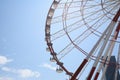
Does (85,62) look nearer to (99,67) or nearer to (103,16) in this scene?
(99,67)

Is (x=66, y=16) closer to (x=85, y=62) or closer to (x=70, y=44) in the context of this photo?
(x=70, y=44)

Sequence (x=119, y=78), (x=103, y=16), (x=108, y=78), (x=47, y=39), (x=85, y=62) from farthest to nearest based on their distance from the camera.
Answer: (x=108, y=78)
(x=119, y=78)
(x=47, y=39)
(x=103, y=16)
(x=85, y=62)

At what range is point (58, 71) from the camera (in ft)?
74.7

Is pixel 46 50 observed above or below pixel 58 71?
above

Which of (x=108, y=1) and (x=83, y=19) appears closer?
(x=108, y=1)

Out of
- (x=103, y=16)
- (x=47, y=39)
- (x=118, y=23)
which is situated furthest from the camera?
(x=47, y=39)

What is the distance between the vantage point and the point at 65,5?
21.7 m

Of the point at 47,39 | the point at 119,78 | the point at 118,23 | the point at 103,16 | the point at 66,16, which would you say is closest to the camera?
the point at 118,23

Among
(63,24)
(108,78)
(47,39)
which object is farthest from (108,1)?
(108,78)

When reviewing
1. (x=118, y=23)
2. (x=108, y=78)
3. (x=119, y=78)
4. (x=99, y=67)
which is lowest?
(x=99, y=67)

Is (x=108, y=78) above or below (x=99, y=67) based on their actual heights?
above

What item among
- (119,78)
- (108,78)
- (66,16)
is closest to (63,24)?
(66,16)

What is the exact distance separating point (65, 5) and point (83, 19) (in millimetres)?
1982

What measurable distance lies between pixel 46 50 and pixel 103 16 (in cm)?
674
